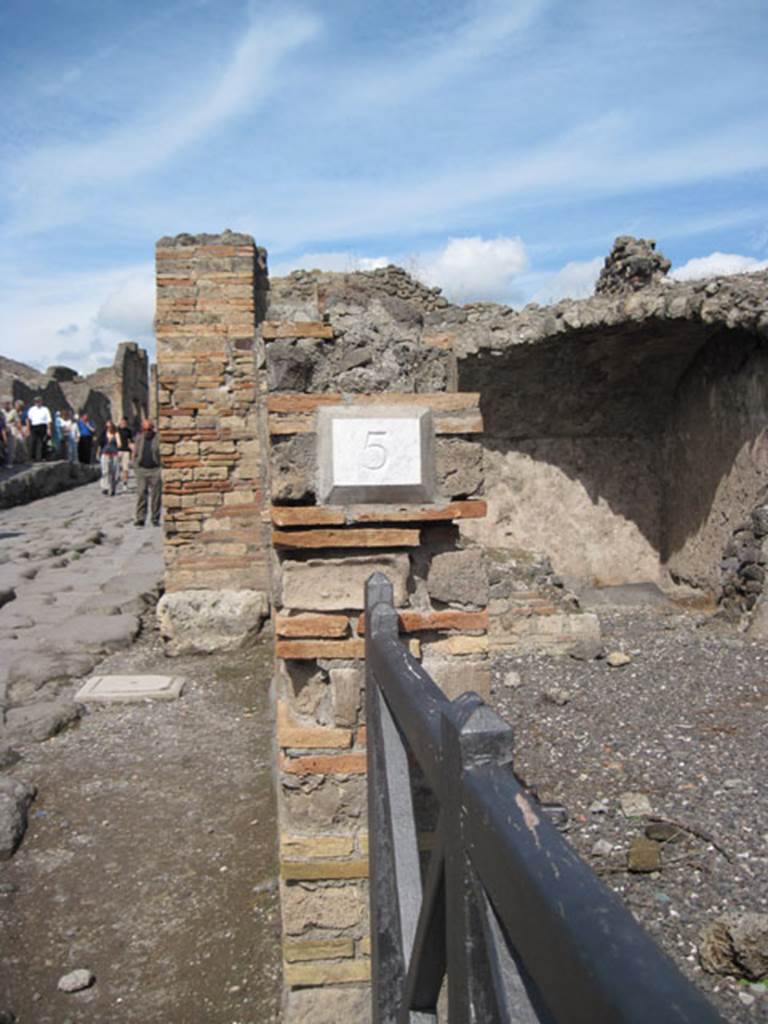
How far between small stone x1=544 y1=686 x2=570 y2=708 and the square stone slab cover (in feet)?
7.57

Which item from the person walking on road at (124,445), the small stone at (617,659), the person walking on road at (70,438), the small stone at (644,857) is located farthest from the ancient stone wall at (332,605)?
the person walking on road at (70,438)

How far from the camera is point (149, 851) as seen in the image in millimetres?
3584

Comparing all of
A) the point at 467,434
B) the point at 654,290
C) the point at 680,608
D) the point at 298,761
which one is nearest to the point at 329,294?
the point at 467,434

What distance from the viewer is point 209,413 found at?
6.79m

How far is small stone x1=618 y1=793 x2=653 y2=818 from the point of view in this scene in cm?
372

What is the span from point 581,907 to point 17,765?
443cm

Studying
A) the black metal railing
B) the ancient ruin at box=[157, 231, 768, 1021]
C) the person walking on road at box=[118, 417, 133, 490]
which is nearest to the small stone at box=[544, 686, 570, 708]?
the ancient ruin at box=[157, 231, 768, 1021]

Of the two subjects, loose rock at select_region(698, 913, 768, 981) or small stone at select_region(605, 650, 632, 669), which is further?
small stone at select_region(605, 650, 632, 669)

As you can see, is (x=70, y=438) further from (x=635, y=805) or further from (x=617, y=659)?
(x=635, y=805)

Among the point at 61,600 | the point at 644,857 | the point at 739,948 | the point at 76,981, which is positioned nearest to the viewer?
the point at 739,948

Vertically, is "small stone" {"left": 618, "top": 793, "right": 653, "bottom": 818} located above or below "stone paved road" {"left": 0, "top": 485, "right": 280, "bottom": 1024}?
above

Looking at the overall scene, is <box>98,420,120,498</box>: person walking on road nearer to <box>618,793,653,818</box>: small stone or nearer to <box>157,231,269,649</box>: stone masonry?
<box>157,231,269,649</box>: stone masonry

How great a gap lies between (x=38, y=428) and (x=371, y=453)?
2157 cm

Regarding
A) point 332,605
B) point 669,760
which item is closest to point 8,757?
point 332,605
